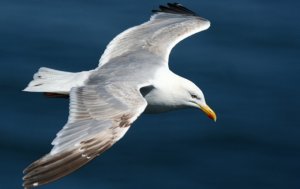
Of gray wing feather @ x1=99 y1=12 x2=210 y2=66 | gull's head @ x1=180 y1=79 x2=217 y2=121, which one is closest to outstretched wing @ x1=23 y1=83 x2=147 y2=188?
gull's head @ x1=180 y1=79 x2=217 y2=121

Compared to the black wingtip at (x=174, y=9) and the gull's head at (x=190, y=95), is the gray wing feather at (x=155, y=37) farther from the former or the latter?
the gull's head at (x=190, y=95)

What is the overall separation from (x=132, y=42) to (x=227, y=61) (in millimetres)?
2366

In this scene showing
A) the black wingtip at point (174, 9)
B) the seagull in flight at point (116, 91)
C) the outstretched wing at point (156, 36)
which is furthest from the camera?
the black wingtip at point (174, 9)

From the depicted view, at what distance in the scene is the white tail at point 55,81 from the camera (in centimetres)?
1206

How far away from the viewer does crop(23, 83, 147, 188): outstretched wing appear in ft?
33.5

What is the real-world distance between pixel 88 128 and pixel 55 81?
156 centimetres

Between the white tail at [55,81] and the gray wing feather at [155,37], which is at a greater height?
the gray wing feather at [155,37]

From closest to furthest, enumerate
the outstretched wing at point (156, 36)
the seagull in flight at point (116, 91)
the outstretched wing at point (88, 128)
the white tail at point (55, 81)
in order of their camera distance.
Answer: the outstretched wing at point (88, 128) → the seagull in flight at point (116, 91) → the white tail at point (55, 81) → the outstretched wing at point (156, 36)

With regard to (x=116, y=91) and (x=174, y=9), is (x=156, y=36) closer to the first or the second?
(x=174, y=9)

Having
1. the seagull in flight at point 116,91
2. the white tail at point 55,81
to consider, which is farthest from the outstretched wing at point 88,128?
the white tail at point 55,81

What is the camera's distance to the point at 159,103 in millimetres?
12039

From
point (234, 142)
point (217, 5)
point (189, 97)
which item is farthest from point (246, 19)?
point (189, 97)

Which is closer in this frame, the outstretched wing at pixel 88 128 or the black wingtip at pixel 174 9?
the outstretched wing at pixel 88 128

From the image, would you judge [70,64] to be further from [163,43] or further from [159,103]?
[159,103]
